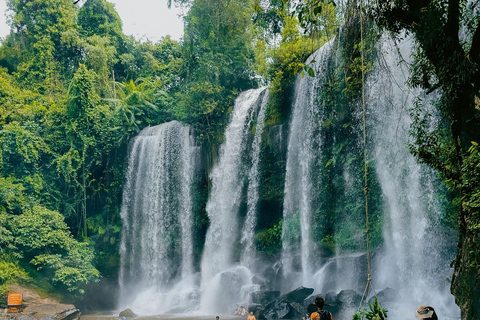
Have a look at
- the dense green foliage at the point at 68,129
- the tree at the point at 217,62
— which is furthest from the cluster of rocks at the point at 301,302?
the tree at the point at 217,62

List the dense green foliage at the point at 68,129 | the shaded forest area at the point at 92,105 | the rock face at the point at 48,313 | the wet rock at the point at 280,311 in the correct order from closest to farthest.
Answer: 1. the wet rock at the point at 280,311
2. the rock face at the point at 48,313
3. the shaded forest area at the point at 92,105
4. the dense green foliage at the point at 68,129

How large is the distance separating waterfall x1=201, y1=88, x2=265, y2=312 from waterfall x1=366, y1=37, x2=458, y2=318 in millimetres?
5997

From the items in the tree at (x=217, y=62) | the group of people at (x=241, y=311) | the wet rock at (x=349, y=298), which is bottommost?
the group of people at (x=241, y=311)

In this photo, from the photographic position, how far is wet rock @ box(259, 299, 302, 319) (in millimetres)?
13125

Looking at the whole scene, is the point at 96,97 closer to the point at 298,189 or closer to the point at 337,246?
the point at 298,189

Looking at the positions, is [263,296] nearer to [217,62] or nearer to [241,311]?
[241,311]

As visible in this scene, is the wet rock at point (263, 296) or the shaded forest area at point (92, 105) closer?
the wet rock at point (263, 296)

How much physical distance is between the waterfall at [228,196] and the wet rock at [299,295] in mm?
3634

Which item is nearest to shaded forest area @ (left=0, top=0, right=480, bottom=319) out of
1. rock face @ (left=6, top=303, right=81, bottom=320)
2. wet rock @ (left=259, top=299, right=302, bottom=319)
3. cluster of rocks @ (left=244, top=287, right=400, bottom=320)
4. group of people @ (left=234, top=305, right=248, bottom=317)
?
rock face @ (left=6, top=303, right=81, bottom=320)

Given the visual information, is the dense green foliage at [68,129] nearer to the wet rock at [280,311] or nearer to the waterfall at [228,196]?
the waterfall at [228,196]

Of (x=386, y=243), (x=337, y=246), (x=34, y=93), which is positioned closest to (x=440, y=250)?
(x=386, y=243)

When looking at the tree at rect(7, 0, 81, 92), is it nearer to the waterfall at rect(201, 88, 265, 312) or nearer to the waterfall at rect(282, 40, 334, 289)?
the waterfall at rect(201, 88, 265, 312)

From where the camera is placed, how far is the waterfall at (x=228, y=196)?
719 inches

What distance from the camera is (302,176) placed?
1625 cm
